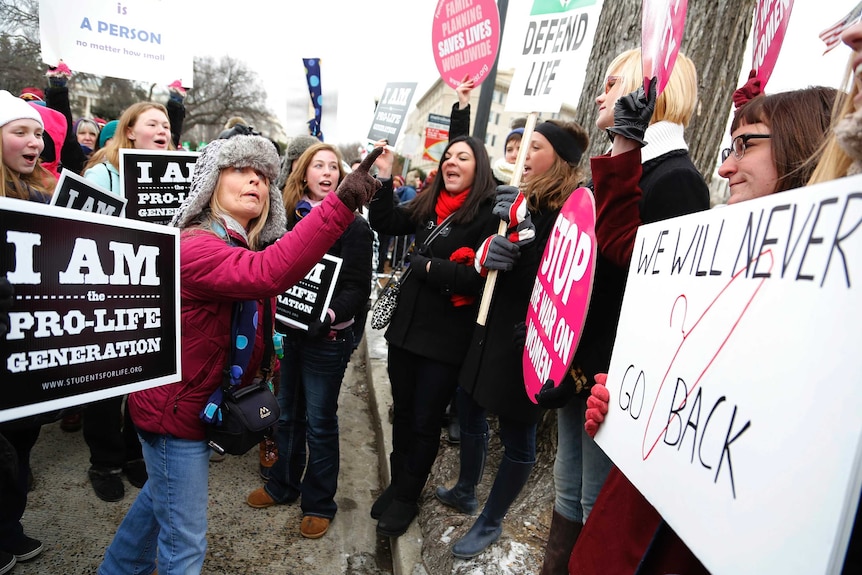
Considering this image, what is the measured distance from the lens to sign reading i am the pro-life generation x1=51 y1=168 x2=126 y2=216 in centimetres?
218

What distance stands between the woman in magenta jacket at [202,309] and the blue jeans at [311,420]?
801 mm

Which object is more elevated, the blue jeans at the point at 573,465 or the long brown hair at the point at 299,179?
the long brown hair at the point at 299,179

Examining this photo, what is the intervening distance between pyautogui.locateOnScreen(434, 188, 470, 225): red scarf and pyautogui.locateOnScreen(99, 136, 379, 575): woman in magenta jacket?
1.02 m

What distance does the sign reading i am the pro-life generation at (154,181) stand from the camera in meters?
2.98

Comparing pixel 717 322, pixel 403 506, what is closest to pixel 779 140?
pixel 717 322

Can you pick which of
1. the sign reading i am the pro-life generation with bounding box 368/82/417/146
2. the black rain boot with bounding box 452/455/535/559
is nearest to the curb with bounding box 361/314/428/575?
the black rain boot with bounding box 452/455/535/559

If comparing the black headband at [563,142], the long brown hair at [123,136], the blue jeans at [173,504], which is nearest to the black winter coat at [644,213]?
the black headband at [563,142]

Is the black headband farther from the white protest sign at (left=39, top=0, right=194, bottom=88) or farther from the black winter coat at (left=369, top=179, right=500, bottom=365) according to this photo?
the white protest sign at (left=39, top=0, right=194, bottom=88)

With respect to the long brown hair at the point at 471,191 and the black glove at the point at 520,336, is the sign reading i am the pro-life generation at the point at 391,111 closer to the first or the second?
the long brown hair at the point at 471,191

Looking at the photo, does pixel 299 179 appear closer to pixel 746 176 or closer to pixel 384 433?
pixel 384 433

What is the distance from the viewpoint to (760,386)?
30.8 inches

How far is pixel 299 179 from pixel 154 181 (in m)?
0.86

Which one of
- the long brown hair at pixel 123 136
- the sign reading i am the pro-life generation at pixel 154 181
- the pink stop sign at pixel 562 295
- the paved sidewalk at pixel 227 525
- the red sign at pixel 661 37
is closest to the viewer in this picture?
the red sign at pixel 661 37

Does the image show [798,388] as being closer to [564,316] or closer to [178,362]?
[564,316]
